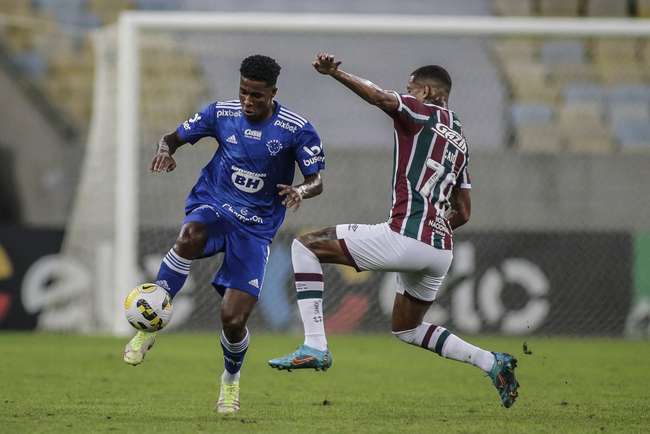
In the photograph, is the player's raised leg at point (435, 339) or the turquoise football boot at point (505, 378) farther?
the player's raised leg at point (435, 339)

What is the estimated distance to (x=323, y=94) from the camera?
49.3 feet

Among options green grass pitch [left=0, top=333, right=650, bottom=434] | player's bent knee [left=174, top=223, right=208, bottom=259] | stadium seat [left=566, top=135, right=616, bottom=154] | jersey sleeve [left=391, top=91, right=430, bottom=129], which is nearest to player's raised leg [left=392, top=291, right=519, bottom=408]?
green grass pitch [left=0, top=333, right=650, bottom=434]

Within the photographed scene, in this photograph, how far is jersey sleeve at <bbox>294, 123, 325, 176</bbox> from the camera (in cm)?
722

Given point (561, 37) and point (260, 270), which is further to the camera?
point (561, 37)

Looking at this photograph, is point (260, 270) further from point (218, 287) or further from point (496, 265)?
point (496, 265)

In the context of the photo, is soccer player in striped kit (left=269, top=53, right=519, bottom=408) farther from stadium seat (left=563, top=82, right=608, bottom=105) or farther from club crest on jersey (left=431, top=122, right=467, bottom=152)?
stadium seat (left=563, top=82, right=608, bottom=105)

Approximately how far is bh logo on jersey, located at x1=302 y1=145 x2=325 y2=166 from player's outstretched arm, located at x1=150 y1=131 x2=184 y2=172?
Result: 0.81 metres

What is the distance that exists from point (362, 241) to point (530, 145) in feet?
27.7

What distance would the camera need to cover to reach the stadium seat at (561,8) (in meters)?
17.1

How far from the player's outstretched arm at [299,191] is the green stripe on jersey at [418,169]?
0.56m

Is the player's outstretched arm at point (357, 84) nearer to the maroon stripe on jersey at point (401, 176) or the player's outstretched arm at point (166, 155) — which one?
the maroon stripe on jersey at point (401, 176)

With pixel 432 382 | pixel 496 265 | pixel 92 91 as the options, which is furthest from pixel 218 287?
pixel 92 91

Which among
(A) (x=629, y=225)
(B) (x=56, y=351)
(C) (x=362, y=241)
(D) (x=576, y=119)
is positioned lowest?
(B) (x=56, y=351)

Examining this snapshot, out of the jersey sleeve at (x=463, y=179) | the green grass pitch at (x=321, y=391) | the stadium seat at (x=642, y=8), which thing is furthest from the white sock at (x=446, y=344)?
the stadium seat at (x=642, y=8)
